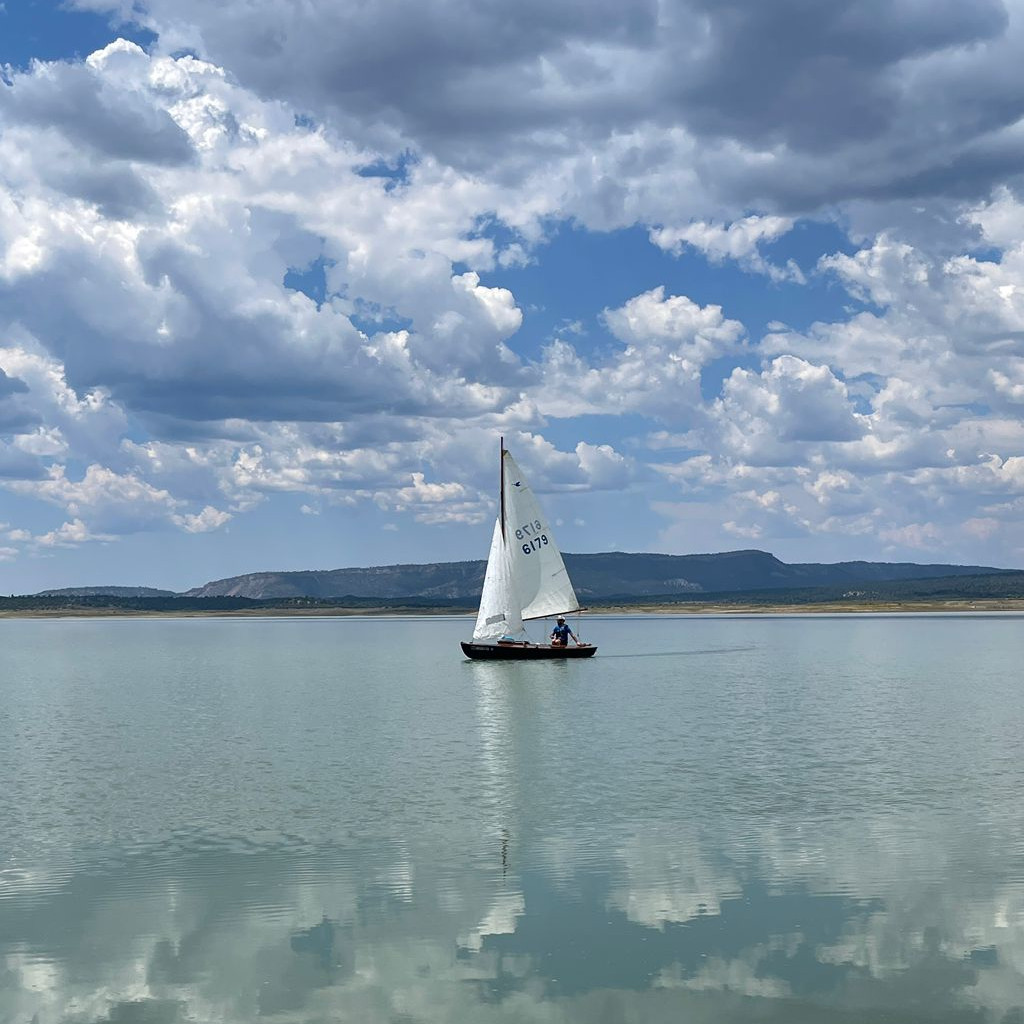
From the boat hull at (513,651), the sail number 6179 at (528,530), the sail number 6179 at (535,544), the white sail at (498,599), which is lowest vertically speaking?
the boat hull at (513,651)

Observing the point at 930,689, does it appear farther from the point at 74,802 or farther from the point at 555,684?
the point at 74,802

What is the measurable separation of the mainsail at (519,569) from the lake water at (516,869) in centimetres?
3717

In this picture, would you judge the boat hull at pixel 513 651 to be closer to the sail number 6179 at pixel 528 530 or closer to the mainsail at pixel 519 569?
the mainsail at pixel 519 569

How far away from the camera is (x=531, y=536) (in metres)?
107

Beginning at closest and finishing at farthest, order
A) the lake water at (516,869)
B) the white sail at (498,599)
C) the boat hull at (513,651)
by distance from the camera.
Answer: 1. the lake water at (516,869)
2. the white sail at (498,599)
3. the boat hull at (513,651)

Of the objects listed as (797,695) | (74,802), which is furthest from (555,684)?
(74,802)

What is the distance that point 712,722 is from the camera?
64.0m

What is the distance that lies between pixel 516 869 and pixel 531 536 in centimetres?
7829

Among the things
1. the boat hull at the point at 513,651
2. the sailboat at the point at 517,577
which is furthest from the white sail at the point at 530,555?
the boat hull at the point at 513,651

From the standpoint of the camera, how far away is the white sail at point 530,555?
347 feet

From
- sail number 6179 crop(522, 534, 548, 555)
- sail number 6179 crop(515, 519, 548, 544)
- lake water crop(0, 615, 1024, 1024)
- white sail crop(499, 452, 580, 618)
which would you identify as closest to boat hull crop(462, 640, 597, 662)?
white sail crop(499, 452, 580, 618)

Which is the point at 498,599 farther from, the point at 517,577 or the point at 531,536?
the point at 531,536

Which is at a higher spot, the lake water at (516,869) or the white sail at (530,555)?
the white sail at (530,555)

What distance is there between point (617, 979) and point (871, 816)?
17.1 meters
